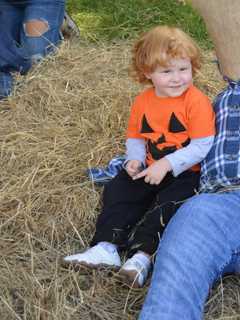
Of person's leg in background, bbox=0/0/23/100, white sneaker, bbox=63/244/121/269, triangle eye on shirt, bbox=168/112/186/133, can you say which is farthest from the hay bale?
triangle eye on shirt, bbox=168/112/186/133

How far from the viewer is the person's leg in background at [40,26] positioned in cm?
370

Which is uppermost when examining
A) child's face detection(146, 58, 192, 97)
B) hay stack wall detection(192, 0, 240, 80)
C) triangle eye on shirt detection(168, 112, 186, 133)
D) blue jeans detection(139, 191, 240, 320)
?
hay stack wall detection(192, 0, 240, 80)

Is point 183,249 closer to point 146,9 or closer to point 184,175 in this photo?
point 184,175

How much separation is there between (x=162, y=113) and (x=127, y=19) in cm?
241

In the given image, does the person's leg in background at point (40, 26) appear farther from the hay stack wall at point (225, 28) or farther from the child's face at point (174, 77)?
the hay stack wall at point (225, 28)

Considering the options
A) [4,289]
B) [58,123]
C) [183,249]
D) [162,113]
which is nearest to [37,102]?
[58,123]

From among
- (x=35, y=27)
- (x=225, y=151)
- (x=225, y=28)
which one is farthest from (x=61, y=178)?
(x=35, y=27)

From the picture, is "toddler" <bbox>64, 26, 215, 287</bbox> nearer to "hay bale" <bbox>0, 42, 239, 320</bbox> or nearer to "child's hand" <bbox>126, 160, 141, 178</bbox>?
"child's hand" <bbox>126, 160, 141, 178</bbox>

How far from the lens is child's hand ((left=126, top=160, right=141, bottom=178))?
7.45 ft

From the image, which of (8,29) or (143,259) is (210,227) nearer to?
(143,259)

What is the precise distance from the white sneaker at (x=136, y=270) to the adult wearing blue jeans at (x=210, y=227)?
0.15m

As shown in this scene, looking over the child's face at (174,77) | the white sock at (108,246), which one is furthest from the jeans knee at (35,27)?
the white sock at (108,246)

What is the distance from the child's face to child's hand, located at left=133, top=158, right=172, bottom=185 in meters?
0.23

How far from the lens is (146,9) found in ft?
15.3
